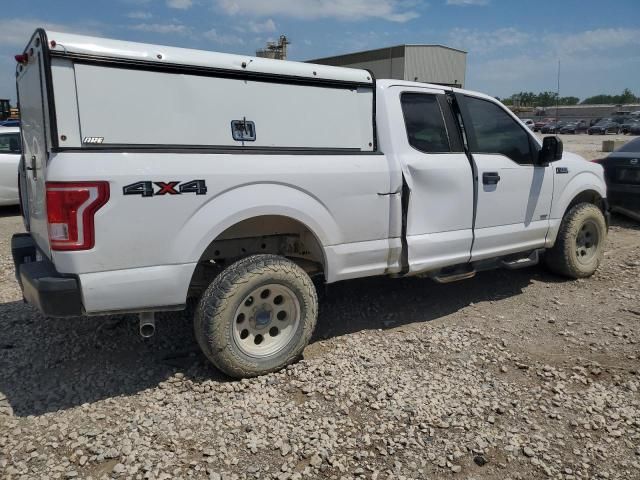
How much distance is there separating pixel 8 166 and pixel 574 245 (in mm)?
9394

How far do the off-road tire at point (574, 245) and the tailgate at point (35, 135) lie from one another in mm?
4943

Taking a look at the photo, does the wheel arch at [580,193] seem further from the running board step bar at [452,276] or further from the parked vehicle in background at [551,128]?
the parked vehicle in background at [551,128]

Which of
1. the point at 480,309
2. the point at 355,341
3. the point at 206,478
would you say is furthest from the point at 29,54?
the point at 480,309

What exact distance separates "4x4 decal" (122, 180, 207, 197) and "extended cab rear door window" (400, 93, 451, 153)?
1.85 m

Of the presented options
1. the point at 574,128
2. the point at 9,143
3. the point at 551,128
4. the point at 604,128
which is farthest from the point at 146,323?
the point at 551,128

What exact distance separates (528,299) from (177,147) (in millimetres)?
3915

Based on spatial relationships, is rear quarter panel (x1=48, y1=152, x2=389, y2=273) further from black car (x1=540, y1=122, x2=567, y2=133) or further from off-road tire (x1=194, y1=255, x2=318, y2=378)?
black car (x1=540, y1=122, x2=567, y2=133)

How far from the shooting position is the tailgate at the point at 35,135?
2.98m

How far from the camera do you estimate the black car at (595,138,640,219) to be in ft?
27.6

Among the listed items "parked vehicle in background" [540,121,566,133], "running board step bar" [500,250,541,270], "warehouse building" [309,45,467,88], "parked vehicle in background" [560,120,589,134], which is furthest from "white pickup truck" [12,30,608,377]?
"parked vehicle in background" [540,121,566,133]

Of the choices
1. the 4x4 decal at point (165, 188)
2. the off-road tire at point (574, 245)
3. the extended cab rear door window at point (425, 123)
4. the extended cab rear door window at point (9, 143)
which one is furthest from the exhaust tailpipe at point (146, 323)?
the extended cab rear door window at point (9, 143)

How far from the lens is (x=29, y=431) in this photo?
3027 millimetres

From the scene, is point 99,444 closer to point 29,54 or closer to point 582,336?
point 29,54

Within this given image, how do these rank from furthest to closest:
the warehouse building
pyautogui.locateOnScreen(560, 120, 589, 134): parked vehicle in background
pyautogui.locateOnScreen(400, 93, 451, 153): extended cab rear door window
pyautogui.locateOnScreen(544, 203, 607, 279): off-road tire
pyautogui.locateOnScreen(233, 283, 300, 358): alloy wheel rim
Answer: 1. pyautogui.locateOnScreen(560, 120, 589, 134): parked vehicle in background
2. the warehouse building
3. pyautogui.locateOnScreen(544, 203, 607, 279): off-road tire
4. pyautogui.locateOnScreen(400, 93, 451, 153): extended cab rear door window
5. pyautogui.locateOnScreen(233, 283, 300, 358): alloy wheel rim
